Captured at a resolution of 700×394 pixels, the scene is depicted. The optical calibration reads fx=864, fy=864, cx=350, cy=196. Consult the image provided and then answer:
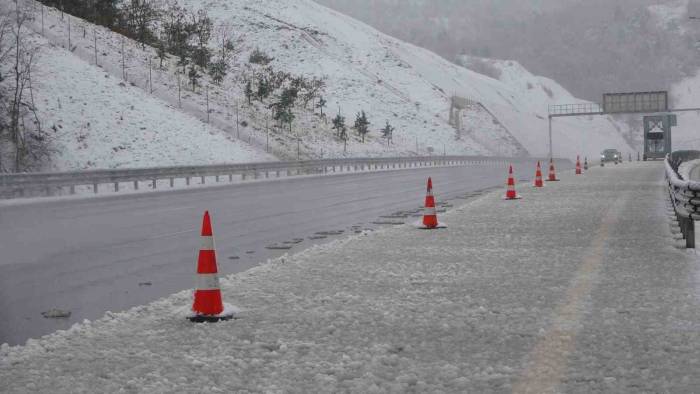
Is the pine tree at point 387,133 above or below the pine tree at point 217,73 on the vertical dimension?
below

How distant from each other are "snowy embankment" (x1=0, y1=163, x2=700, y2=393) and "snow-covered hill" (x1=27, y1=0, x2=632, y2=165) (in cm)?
4623

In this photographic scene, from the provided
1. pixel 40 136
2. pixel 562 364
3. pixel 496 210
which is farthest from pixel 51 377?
pixel 40 136

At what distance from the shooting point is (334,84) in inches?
4875

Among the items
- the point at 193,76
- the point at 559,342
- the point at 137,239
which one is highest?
the point at 193,76

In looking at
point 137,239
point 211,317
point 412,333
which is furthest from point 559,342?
point 137,239

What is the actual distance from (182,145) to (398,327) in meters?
45.4


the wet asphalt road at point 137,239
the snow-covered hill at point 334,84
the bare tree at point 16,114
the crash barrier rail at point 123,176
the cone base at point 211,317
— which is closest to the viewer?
the cone base at point 211,317

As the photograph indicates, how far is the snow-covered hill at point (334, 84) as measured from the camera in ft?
215

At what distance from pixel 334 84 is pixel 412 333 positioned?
11838cm

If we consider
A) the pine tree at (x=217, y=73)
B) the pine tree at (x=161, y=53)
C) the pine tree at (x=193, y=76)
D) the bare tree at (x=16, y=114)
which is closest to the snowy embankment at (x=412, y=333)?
the bare tree at (x=16, y=114)

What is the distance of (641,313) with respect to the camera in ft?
24.3

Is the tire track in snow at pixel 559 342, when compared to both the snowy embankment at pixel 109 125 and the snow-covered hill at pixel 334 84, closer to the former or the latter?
the snowy embankment at pixel 109 125

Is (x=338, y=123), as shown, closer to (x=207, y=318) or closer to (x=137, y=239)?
(x=137, y=239)

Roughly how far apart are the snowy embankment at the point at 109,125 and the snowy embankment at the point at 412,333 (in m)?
34.5
